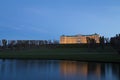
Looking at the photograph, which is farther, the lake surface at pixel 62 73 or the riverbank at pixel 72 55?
the riverbank at pixel 72 55

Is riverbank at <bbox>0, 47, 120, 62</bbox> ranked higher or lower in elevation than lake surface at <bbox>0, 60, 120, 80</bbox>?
higher

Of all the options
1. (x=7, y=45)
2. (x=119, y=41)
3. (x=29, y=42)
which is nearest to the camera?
(x=119, y=41)

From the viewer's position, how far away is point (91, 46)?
102375mm

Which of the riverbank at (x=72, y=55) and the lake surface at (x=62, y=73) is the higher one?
the riverbank at (x=72, y=55)

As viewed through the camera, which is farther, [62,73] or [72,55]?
[72,55]

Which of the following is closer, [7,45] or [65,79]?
[65,79]

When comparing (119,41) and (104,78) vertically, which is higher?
(119,41)

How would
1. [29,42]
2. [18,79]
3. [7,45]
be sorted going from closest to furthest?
[18,79]
[7,45]
[29,42]

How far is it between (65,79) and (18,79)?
3950 millimetres

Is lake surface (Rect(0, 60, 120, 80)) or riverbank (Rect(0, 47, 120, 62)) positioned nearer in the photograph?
lake surface (Rect(0, 60, 120, 80))

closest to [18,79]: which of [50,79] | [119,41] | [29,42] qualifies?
[50,79]

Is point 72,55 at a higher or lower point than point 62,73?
higher

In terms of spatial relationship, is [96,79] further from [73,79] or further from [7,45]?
[7,45]

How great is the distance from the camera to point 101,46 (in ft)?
332
